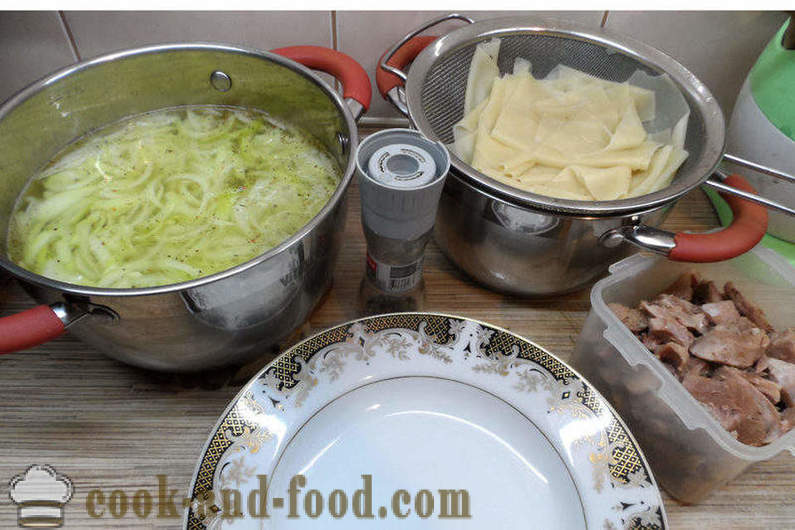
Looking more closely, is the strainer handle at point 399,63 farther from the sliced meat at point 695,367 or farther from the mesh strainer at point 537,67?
the sliced meat at point 695,367

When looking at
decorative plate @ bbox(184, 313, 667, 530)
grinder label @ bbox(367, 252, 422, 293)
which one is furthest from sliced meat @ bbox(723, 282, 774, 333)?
grinder label @ bbox(367, 252, 422, 293)

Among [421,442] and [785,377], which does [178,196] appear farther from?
[785,377]

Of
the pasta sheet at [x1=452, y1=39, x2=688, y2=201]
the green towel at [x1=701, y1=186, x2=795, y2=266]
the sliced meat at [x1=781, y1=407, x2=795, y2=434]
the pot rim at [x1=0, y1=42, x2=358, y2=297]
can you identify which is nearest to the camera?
the pot rim at [x1=0, y1=42, x2=358, y2=297]

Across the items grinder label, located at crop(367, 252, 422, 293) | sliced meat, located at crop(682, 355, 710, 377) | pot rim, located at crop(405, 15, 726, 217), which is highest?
pot rim, located at crop(405, 15, 726, 217)

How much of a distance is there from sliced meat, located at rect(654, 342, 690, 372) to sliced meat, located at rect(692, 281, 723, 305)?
0.50 feet

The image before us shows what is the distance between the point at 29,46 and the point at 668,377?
1.32m

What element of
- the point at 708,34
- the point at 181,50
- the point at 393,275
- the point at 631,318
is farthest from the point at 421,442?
the point at 708,34

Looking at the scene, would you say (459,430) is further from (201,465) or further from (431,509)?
(201,465)

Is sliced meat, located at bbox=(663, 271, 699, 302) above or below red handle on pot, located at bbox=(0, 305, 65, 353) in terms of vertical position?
below

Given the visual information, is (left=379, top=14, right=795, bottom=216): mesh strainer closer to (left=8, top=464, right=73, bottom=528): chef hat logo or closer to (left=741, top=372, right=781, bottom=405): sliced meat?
(left=741, top=372, right=781, bottom=405): sliced meat

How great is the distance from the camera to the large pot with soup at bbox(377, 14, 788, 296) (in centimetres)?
82

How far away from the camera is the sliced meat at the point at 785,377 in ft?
2.52
